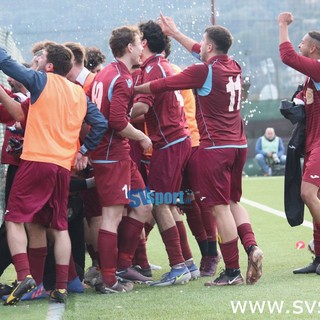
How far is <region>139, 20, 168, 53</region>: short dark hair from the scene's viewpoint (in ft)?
32.3

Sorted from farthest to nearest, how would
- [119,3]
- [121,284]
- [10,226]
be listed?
[119,3] < [121,284] < [10,226]

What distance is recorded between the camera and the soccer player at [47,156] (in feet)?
27.3

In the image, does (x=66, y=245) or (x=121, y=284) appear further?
(x=121, y=284)

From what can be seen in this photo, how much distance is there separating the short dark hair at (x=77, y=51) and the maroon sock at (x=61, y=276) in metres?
2.12

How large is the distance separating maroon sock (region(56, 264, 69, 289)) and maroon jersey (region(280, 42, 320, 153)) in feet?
8.84

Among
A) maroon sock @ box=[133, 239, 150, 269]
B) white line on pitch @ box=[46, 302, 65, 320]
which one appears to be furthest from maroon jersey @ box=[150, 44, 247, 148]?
white line on pitch @ box=[46, 302, 65, 320]

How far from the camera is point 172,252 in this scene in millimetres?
9664

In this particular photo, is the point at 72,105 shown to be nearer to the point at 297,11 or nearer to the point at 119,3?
the point at 119,3

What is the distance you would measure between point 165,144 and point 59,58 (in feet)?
4.96

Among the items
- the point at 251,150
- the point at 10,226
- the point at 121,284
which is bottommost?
the point at 251,150

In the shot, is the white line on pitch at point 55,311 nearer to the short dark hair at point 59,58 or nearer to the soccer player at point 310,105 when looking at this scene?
the short dark hair at point 59,58

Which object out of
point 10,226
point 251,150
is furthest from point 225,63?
point 251,150

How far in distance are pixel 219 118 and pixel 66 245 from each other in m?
1.75

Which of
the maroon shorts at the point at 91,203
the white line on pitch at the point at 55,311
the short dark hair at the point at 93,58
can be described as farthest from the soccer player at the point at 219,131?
the short dark hair at the point at 93,58
